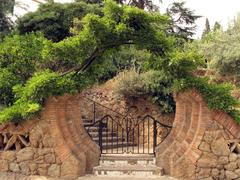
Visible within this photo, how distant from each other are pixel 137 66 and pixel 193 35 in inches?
273

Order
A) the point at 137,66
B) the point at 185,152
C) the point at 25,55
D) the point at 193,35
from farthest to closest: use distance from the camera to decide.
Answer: the point at 193,35 → the point at 137,66 → the point at 25,55 → the point at 185,152

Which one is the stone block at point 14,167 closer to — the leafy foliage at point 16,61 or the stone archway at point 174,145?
the stone archway at point 174,145

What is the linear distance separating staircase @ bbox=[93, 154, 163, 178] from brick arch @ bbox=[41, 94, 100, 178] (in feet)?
1.21

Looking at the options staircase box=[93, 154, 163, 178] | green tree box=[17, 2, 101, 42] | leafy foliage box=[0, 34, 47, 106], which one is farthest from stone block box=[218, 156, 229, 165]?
green tree box=[17, 2, 101, 42]

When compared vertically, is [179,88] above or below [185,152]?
above

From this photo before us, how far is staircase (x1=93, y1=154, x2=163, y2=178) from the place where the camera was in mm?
8523

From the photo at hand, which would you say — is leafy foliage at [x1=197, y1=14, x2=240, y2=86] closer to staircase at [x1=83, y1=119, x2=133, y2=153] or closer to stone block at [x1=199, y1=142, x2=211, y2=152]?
staircase at [x1=83, y1=119, x2=133, y2=153]

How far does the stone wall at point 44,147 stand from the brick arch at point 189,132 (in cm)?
219

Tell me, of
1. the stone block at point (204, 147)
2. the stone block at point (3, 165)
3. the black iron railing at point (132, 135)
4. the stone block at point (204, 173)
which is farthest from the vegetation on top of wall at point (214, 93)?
the black iron railing at point (132, 135)

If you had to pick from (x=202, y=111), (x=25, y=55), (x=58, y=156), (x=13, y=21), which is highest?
(x=13, y=21)

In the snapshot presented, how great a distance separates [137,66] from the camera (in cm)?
1553

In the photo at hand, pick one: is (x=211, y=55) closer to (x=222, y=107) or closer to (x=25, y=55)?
(x=222, y=107)

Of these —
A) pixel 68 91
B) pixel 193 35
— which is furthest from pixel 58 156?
pixel 193 35

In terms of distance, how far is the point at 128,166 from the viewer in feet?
29.0
